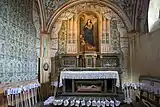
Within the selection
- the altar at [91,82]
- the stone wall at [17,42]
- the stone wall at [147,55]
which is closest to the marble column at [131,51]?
the stone wall at [147,55]

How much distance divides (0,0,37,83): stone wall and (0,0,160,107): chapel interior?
36 mm

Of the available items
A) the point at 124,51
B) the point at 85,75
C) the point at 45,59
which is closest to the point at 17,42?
the point at 85,75

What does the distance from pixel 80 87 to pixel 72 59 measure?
202 centimetres

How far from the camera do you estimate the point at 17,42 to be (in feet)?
23.9

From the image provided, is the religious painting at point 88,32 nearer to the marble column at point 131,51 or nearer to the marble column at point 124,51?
the marble column at point 124,51

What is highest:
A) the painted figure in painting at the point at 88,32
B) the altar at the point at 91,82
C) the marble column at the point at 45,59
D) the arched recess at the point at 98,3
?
the arched recess at the point at 98,3

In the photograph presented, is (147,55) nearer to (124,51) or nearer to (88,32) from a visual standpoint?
(124,51)

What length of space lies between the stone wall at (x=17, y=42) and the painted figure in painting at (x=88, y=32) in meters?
2.36

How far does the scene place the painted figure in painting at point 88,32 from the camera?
1056 centimetres

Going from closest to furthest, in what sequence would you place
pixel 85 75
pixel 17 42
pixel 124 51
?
pixel 17 42, pixel 85 75, pixel 124 51

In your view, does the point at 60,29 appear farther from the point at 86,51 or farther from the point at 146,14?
the point at 146,14

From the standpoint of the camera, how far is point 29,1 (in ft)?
29.3

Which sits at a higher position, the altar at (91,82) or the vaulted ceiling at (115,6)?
the vaulted ceiling at (115,6)

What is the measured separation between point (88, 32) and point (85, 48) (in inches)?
30.3
